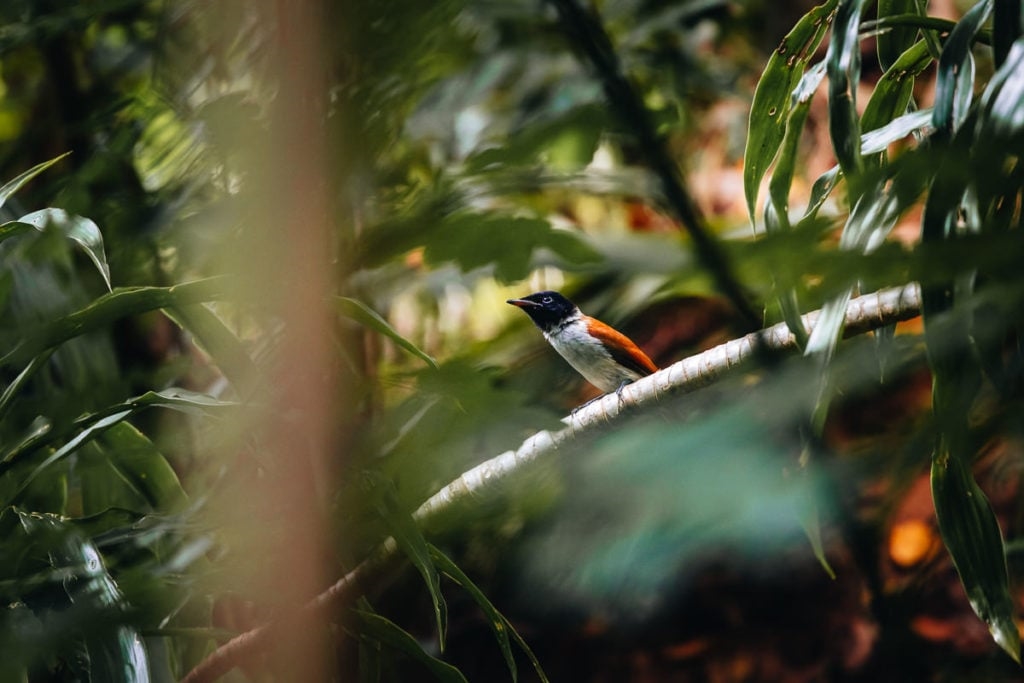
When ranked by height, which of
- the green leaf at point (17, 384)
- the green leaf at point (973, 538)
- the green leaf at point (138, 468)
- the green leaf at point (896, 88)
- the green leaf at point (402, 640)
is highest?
the green leaf at point (17, 384)

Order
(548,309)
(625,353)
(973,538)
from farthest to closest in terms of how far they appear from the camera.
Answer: (548,309) < (625,353) < (973,538)

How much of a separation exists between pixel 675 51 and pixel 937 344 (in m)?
2.08

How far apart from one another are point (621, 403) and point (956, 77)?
0.44 metres

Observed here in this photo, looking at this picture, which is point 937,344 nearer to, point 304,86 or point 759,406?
point 759,406

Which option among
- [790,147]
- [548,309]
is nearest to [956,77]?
[790,147]

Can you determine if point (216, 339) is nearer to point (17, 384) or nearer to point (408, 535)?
point (17, 384)

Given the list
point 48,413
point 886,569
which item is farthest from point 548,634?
point 48,413

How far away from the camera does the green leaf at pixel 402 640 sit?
109 centimetres

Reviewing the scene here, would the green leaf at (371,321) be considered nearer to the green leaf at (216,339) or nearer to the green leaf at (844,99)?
the green leaf at (216,339)

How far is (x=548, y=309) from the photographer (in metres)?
1.85

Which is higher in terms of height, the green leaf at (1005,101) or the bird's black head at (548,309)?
the green leaf at (1005,101)

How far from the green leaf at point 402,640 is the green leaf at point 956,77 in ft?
2.63

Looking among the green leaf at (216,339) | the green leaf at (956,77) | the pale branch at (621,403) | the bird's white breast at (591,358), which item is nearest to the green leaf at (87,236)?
the green leaf at (216,339)

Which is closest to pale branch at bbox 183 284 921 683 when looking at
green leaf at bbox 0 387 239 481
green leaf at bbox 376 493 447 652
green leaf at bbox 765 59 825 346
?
green leaf at bbox 376 493 447 652
